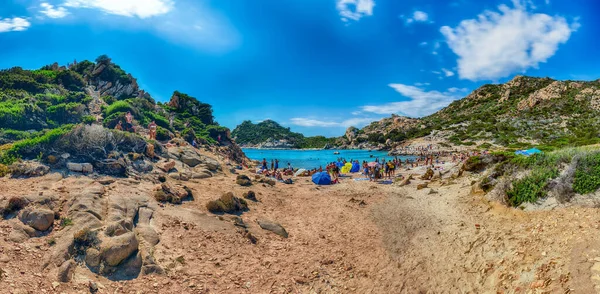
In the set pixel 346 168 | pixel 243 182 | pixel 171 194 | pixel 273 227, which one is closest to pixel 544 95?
pixel 346 168

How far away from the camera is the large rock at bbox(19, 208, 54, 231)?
323 inches

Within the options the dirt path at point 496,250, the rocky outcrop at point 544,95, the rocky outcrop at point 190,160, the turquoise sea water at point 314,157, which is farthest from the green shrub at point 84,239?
the rocky outcrop at point 544,95

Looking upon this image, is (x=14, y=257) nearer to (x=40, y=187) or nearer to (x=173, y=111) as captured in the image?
(x=40, y=187)

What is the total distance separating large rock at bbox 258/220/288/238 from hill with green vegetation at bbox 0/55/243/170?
9.83 m

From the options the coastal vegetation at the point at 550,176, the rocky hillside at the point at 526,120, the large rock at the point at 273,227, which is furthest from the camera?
the rocky hillside at the point at 526,120

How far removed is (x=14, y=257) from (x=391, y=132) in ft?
414

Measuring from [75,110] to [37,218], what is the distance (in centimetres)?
3111

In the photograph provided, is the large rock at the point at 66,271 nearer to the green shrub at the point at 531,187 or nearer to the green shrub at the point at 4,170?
the green shrub at the point at 4,170

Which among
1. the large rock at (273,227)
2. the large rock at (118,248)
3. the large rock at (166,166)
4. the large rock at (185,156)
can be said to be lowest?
the large rock at (273,227)

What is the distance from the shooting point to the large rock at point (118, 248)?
24.7 feet

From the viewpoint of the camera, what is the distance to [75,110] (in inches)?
1283

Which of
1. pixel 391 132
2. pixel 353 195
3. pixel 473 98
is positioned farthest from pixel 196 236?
pixel 473 98

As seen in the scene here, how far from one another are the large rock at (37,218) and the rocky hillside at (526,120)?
6819 cm

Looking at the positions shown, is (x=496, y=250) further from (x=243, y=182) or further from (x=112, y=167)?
(x=112, y=167)
